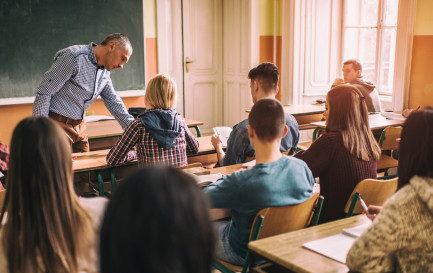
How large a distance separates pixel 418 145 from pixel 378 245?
0.32 m

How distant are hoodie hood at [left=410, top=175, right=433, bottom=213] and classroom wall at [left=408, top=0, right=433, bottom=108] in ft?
15.1

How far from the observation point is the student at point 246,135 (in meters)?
3.27

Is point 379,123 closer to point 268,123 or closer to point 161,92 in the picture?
point 161,92

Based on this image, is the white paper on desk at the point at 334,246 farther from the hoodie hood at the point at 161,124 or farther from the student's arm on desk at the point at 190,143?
the student's arm on desk at the point at 190,143

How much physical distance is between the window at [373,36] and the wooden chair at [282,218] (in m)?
4.74

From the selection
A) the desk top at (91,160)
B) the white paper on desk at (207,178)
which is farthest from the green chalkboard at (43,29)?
the white paper on desk at (207,178)

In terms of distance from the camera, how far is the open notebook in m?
1.70

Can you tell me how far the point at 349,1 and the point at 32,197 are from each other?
20.6ft

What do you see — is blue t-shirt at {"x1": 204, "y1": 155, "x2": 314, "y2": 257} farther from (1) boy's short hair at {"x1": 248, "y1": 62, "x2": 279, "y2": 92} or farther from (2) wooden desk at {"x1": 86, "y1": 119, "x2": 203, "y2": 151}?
(2) wooden desk at {"x1": 86, "y1": 119, "x2": 203, "y2": 151}

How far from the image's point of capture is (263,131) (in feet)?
7.32

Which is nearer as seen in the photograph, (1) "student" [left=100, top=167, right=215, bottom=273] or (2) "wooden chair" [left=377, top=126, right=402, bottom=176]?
(1) "student" [left=100, top=167, right=215, bottom=273]

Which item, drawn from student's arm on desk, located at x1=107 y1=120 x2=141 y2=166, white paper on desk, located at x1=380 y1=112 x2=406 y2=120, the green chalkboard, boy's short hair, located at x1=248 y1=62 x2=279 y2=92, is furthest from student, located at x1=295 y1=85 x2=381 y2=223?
the green chalkboard

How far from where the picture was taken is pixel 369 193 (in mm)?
2342

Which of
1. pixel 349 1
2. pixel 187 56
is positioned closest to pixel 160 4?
pixel 187 56
